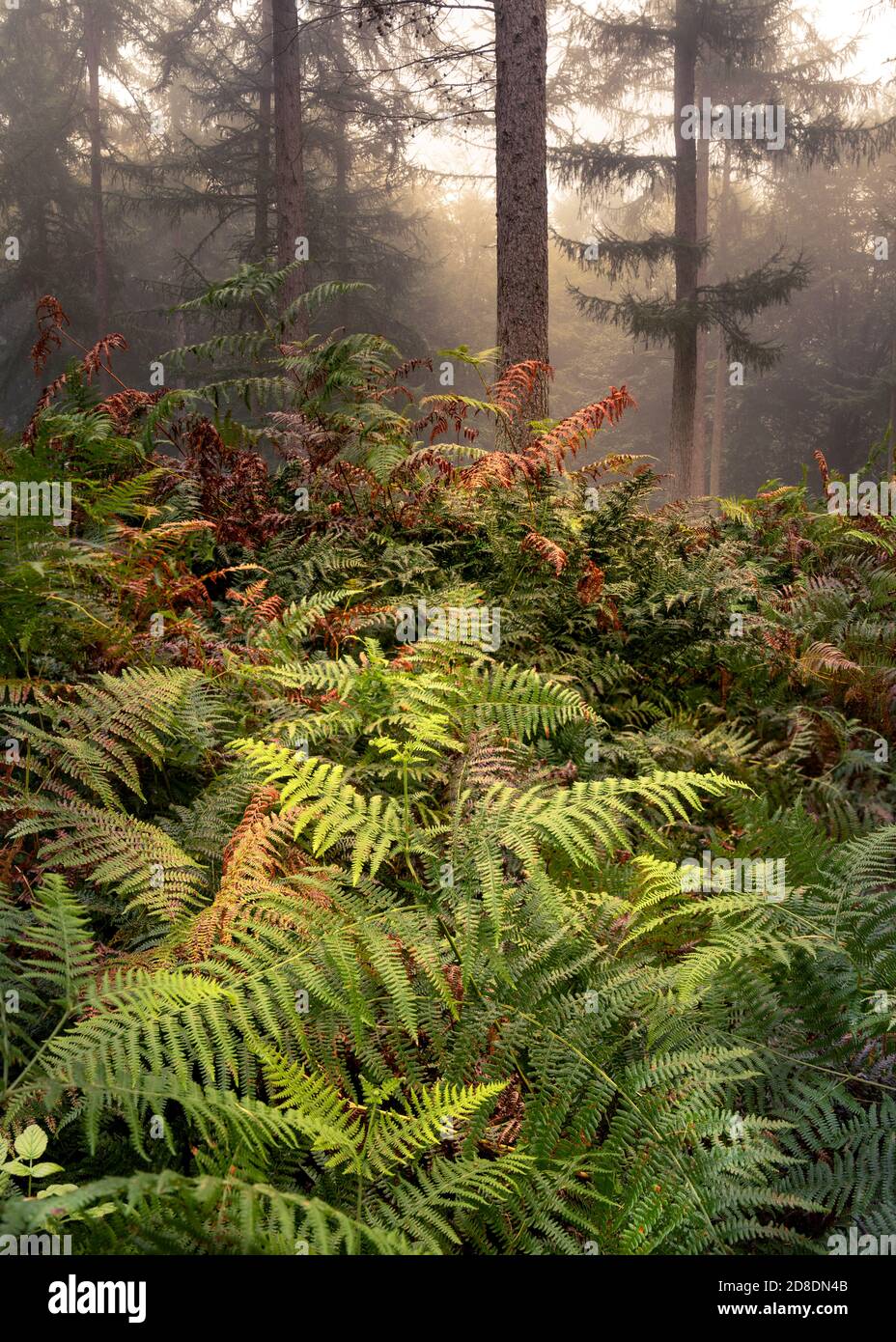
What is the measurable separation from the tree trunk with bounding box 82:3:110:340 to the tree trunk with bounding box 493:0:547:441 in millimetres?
16923

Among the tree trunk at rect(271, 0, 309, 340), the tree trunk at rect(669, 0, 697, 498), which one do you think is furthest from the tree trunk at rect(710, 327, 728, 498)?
the tree trunk at rect(271, 0, 309, 340)

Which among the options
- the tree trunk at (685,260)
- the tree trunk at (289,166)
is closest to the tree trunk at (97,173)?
the tree trunk at (289,166)

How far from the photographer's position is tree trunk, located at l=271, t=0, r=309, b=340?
1280 cm

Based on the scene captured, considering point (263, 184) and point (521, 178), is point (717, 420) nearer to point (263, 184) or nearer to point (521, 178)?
point (263, 184)

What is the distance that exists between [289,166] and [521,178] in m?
7.29

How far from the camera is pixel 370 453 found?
5043mm

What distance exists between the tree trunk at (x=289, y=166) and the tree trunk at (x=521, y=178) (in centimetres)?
567

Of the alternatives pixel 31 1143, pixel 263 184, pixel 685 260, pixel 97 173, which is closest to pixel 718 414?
pixel 685 260

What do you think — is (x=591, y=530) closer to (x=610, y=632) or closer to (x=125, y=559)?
(x=610, y=632)

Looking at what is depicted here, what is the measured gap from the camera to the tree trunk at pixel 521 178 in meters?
7.14

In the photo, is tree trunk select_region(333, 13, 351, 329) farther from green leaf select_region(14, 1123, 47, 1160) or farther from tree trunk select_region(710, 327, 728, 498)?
green leaf select_region(14, 1123, 47, 1160)
